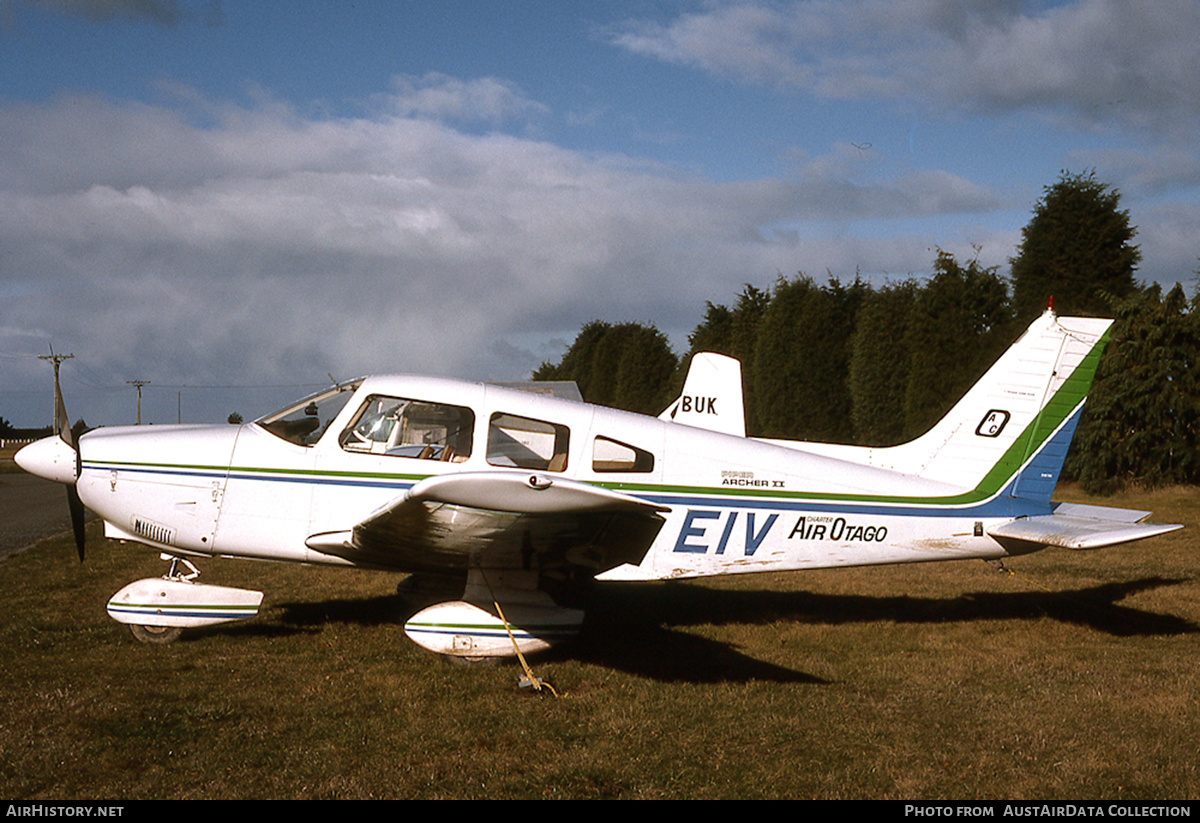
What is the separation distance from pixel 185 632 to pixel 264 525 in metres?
1.16

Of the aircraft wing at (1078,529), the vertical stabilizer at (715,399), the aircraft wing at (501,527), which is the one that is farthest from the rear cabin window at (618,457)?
the vertical stabilizer at (715,399)

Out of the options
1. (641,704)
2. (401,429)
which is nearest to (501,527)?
(641,704)

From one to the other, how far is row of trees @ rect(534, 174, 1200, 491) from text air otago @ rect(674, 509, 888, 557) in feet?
45.2

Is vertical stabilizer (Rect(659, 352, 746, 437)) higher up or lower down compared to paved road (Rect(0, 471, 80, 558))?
higher up

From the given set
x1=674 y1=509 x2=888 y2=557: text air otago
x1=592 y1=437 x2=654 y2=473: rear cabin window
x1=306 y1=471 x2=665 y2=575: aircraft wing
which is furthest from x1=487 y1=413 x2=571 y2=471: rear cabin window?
x1=674 y1=509 x2=888 y2=557: text air otago

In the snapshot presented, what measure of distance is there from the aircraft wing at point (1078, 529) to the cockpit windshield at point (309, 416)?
5.53 meters

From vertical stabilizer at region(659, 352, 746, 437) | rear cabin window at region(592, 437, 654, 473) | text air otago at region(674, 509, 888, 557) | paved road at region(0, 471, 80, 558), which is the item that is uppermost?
vertical stabilizer at region(659, 352, 746, 437)

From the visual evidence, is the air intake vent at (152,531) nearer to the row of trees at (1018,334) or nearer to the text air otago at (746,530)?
the text air otago at (746,530)

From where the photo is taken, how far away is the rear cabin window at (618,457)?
6629mm

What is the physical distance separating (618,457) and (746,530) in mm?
1219

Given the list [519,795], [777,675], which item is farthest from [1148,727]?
[519,795]

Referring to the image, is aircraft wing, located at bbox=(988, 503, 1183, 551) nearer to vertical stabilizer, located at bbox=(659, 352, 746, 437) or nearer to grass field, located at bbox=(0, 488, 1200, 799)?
grass field, located at bbox=(0, 488, 1200, 799)

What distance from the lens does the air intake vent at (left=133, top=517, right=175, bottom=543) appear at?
675 cm

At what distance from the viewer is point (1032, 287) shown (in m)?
20.8
